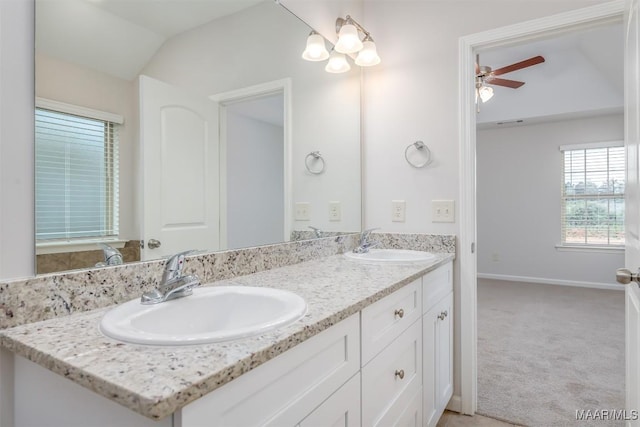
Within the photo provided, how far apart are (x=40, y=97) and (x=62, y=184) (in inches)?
8.2

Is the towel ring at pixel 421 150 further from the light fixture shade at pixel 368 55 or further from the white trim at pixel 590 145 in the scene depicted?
the white trim at pixel 590 145

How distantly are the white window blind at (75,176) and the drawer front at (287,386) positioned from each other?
0.62 metres

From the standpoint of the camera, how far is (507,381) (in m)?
2.25

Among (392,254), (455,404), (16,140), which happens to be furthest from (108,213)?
(455,404)

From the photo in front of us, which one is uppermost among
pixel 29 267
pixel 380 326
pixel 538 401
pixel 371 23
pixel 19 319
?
pixel 371 23

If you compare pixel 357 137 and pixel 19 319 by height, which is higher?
pixel 357 137

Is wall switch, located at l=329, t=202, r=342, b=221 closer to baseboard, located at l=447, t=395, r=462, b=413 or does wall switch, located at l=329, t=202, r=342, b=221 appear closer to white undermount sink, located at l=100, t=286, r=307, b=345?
white undermount sink, located at l=100, t=286, r=307, b=345

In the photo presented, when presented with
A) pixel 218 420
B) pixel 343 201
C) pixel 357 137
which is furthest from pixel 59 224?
pixel 357 137

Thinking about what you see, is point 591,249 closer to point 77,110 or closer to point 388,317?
point 388,317

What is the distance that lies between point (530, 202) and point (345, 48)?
14.8 feet

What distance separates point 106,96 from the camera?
0.99 meters

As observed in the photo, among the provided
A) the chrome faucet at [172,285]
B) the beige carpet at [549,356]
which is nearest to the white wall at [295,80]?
the chrome faucet at [172,285]

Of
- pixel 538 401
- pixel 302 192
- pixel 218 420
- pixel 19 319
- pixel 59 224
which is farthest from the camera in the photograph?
pixel 538 401

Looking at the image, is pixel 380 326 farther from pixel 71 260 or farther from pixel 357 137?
pixel 357 137
